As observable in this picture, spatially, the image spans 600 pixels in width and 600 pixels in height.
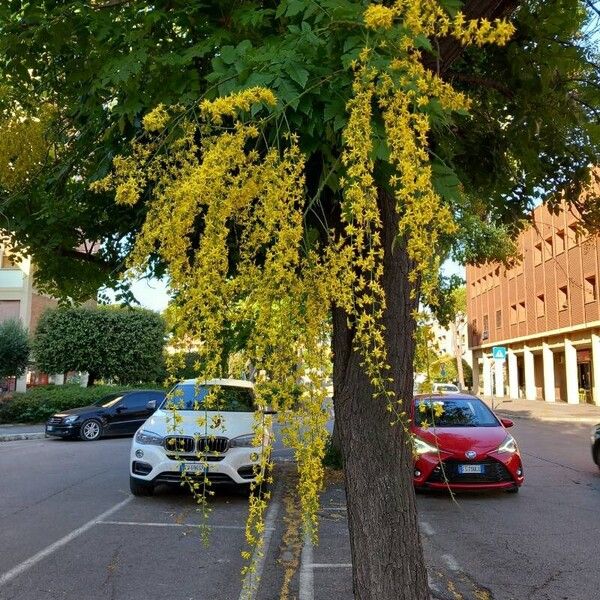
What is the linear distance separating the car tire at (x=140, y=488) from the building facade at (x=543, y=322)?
64.8ft

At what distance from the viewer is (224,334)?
2969mm

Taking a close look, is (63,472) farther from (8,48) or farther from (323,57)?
(323,57)

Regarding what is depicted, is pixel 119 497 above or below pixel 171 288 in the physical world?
below

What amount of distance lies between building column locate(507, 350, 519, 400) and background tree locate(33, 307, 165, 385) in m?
28.6

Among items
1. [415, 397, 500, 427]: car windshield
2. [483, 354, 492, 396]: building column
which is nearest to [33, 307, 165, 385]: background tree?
[415, 397, 500, 427]: car windshield

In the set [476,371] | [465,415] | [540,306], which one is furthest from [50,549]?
[476,371]

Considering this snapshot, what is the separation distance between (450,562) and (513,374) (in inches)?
1764

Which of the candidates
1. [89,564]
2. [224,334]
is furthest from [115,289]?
[224,334]

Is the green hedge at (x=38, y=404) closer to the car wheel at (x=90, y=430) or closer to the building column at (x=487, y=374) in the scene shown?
the car wheel at (x=90, y=430)

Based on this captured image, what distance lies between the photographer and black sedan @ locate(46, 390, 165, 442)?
19016mm

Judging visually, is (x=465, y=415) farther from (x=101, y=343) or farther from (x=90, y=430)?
(x=101, y=343)

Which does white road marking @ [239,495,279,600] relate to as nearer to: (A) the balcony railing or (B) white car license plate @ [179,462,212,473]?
(B) white car license plate @ [179,462,212,473]

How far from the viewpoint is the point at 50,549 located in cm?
660

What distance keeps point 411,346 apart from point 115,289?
6.39 meters
